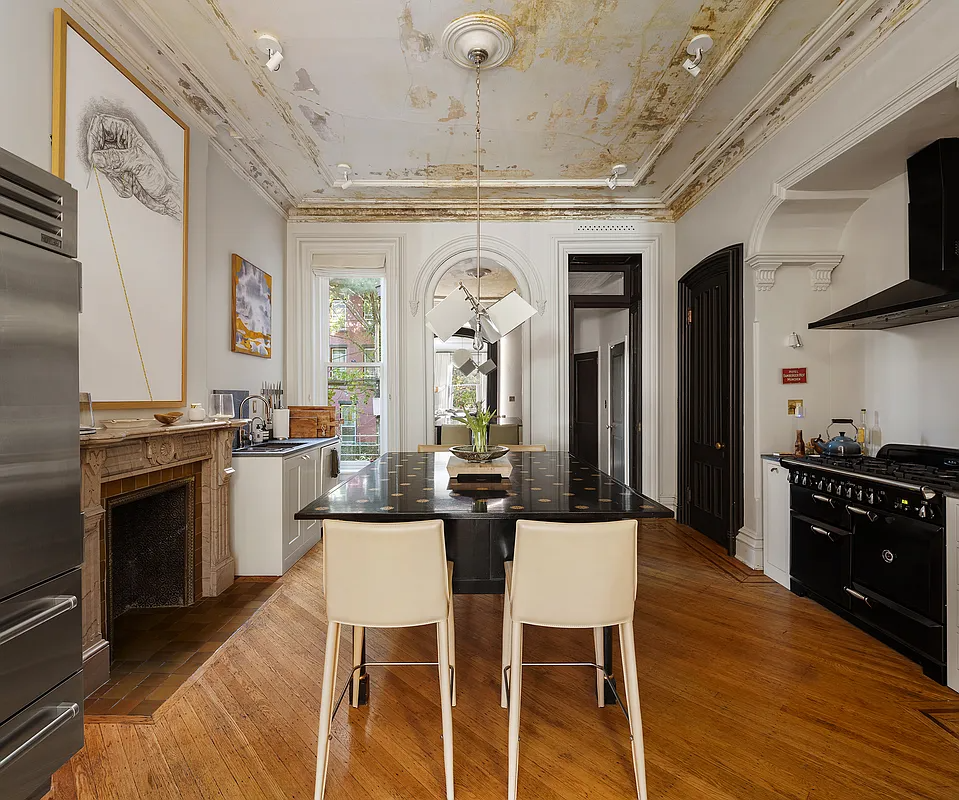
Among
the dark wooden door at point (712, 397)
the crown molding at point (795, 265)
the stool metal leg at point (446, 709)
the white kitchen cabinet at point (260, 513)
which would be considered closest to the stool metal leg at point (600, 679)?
the stool metal leg at point (446, 709)

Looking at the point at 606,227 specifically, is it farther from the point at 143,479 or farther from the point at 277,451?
the point at 143,479

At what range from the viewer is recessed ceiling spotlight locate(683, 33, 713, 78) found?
10.1 feet

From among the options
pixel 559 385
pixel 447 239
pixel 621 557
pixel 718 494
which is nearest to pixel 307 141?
pixel 447 239

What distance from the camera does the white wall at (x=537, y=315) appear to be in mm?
5859

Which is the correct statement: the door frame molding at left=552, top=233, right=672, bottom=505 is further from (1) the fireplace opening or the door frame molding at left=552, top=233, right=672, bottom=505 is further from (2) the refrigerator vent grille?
(2) the refrigerator vent grille

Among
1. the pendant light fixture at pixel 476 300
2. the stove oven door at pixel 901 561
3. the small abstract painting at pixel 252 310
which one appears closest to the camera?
the stove oven door at pixel 901 561

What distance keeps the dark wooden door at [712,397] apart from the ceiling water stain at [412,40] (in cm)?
283

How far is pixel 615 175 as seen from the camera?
5.10 m

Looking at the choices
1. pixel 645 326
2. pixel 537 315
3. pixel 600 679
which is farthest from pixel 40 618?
pixel 645 326

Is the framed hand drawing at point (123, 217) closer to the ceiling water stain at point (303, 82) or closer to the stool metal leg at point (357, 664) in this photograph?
the ceiling water stain at point (303, 82)

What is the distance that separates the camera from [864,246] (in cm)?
381

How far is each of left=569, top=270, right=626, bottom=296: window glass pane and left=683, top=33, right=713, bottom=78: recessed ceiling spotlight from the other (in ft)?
11.7

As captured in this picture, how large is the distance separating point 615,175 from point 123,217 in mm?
4083

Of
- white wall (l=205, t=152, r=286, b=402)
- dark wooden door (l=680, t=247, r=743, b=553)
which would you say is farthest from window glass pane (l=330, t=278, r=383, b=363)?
dark wooden door (l=680, t=247, r=743, b=553)
